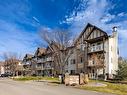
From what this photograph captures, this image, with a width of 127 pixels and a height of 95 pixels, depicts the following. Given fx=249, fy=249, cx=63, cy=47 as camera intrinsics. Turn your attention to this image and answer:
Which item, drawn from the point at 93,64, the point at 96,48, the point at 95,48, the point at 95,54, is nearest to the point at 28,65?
the point at 95,48

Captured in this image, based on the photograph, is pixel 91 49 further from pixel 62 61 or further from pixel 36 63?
pixel 36 63

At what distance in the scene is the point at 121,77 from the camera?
160 feet

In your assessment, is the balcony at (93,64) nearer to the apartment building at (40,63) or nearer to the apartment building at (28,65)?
the apartment building at (40,63)

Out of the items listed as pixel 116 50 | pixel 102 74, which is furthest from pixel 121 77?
pixel 116 50

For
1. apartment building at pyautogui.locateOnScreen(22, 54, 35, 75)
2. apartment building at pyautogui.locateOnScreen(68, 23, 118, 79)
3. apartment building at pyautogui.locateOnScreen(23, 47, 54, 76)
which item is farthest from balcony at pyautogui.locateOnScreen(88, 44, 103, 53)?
apartment building at pyautogui.locateOnScreen(22, 54, 35, 75)

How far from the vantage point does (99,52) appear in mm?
55250

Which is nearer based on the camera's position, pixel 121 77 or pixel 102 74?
pixel 121 77

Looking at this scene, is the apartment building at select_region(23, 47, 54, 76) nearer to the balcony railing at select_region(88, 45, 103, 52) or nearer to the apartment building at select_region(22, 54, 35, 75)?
the apartment building at select_region(22, 54, 35, 75)

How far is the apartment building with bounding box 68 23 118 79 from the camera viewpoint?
Result: 53.6 m

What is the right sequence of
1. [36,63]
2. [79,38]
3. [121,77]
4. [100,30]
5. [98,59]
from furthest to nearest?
[36,63] < [79,38] < [100,30] < [98,59] < [121,77]

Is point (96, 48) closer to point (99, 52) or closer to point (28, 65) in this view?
point (99, 52)

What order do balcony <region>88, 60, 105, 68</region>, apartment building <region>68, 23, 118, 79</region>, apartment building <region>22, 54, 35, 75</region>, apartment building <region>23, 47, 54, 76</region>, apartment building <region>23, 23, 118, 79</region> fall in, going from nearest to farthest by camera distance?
balcony <region>88, 60, 105, 68</region> < apartment building <region>68, 23, 118, 79</region> < apartment building <region>23, 23, 118, 79</region> < apartment building <region>23, 47, 54, 76</region> < apartment building <region>22, 54, 35, 75</region>

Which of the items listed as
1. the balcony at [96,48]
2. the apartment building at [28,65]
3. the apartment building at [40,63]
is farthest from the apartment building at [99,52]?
the apartment building at [28,65]

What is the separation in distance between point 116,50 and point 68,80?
23.8 metres
